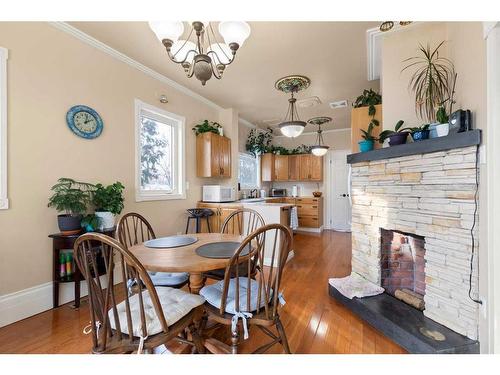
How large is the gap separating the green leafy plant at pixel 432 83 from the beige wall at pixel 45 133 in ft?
10.2

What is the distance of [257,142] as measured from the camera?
578 cm

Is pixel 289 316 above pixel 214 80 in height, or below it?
below

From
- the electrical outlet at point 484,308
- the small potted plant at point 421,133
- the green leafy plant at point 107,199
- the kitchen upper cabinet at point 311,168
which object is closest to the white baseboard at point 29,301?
the green leafy plant at point 107,199

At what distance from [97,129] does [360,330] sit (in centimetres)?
315

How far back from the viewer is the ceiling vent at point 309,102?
12.9ft

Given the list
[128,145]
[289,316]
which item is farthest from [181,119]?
[289,316]

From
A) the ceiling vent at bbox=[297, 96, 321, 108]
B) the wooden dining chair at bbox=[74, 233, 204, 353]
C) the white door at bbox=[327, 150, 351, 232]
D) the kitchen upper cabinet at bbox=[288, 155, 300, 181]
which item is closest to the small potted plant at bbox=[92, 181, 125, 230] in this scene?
the wooden dining chair at bbox=[74, 233, 204, 353]

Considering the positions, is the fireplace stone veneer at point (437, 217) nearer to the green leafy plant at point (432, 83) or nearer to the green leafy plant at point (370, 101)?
the green leafy plant at point (432, 83)

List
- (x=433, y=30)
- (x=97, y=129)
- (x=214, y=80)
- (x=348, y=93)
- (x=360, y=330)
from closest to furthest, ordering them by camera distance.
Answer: (x=360, y=330) < (x=433, y=30) < (x=97, y=129) < (x=214, y=80) < (x=348, y=93)

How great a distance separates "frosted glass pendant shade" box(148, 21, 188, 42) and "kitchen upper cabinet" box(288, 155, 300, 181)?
4.93 m

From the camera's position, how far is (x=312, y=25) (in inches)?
86.3

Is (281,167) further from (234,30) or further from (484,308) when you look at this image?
(484,308)

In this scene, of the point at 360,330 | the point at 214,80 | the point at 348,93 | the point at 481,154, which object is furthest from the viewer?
the point at 348,93

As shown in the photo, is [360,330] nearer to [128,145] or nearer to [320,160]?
[128,145]
